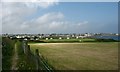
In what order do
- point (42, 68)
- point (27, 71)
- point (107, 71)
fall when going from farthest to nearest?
point (107, 71) < point (27, 71) < point (42, 68)

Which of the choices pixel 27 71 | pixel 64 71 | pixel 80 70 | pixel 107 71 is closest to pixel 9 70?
pixel 27 71

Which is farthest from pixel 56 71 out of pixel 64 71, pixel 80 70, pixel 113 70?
pixel 113 70

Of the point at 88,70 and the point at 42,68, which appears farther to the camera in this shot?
the point at 88,70

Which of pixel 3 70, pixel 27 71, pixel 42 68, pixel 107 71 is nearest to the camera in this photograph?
pixel 42 68

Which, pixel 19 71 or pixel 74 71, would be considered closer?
pixel 19 71

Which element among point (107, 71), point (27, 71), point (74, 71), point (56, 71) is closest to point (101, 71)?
point (107, 71)

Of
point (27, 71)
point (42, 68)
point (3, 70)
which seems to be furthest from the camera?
point (3, 70)

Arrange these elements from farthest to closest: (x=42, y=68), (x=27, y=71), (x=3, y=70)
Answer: (x=3, y=70) < (x=27, y=71) < (x=42, y=68)

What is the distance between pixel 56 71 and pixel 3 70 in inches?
115

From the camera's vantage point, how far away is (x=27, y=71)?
620 inches

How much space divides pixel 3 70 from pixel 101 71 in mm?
5773

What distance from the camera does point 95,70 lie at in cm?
1900

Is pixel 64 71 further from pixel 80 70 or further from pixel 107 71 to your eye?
pixel 107 71

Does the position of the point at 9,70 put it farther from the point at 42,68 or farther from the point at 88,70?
the point at 88,70
